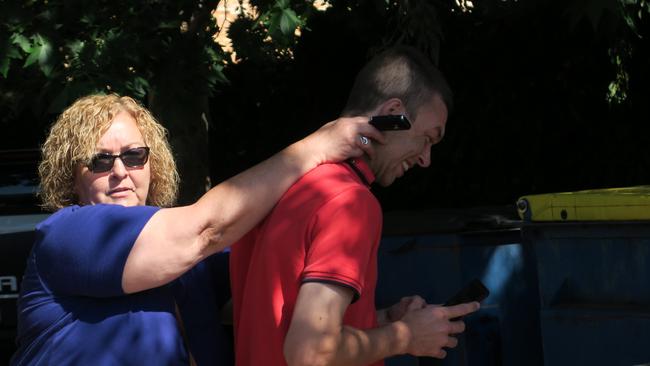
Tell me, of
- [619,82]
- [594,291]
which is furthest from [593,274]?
[619,82]

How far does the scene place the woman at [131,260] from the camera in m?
2.14

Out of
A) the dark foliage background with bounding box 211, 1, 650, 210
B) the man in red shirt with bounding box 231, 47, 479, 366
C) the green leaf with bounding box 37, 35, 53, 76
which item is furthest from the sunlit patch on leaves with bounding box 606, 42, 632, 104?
the man in red shirt with bounding box 231, 47, 479, 366

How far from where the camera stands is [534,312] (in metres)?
3.70

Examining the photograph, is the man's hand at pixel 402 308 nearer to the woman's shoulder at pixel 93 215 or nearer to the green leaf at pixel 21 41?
the woman's shoulder at pixel 93 215

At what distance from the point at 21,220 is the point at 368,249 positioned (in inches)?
118

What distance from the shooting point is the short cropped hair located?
2217 millimetres

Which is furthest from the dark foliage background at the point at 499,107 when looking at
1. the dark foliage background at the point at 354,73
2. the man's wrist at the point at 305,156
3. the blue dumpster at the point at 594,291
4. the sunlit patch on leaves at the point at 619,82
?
the man's wrist at the point at 305,156

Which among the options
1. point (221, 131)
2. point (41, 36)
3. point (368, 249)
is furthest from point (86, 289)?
point (221, 131)

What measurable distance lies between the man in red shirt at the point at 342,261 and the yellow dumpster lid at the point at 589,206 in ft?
4.17

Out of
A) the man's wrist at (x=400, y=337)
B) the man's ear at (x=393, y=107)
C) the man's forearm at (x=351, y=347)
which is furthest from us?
the man's ear at (x=393, y=107)

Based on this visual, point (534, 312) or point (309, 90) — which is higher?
point (309, 90)

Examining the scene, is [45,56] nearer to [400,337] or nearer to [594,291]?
[594,291]

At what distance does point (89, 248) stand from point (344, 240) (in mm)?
564

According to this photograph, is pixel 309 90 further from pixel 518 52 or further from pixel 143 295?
pixel 143 295
